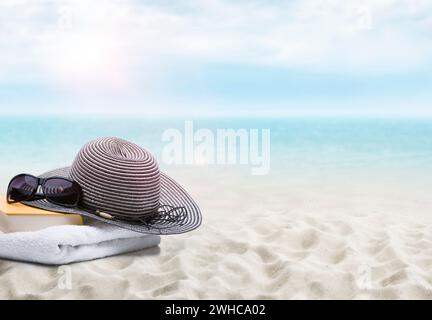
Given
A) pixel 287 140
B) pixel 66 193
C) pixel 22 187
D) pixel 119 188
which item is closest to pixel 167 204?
pixel 119 188

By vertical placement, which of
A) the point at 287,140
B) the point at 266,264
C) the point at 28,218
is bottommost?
the point at 266,264

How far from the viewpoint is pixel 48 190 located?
6.87 feet

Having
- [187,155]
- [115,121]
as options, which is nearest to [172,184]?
[187,155]

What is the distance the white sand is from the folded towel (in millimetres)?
29

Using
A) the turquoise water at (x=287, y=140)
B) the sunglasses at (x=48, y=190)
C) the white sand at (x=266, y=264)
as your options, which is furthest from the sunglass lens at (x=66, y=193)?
the turquoise water at (x=287, y=140)

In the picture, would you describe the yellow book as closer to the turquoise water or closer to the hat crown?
the hat crown

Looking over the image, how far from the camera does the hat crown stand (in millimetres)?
2084

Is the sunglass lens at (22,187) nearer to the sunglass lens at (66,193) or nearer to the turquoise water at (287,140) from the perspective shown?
the sunglass lens at (66,193)

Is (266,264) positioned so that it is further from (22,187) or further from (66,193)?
(22,187)

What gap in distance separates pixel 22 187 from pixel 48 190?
8 centimetres

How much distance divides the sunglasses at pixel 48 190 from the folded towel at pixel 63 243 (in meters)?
0.10

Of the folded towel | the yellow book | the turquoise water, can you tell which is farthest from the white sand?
the turquoise water
